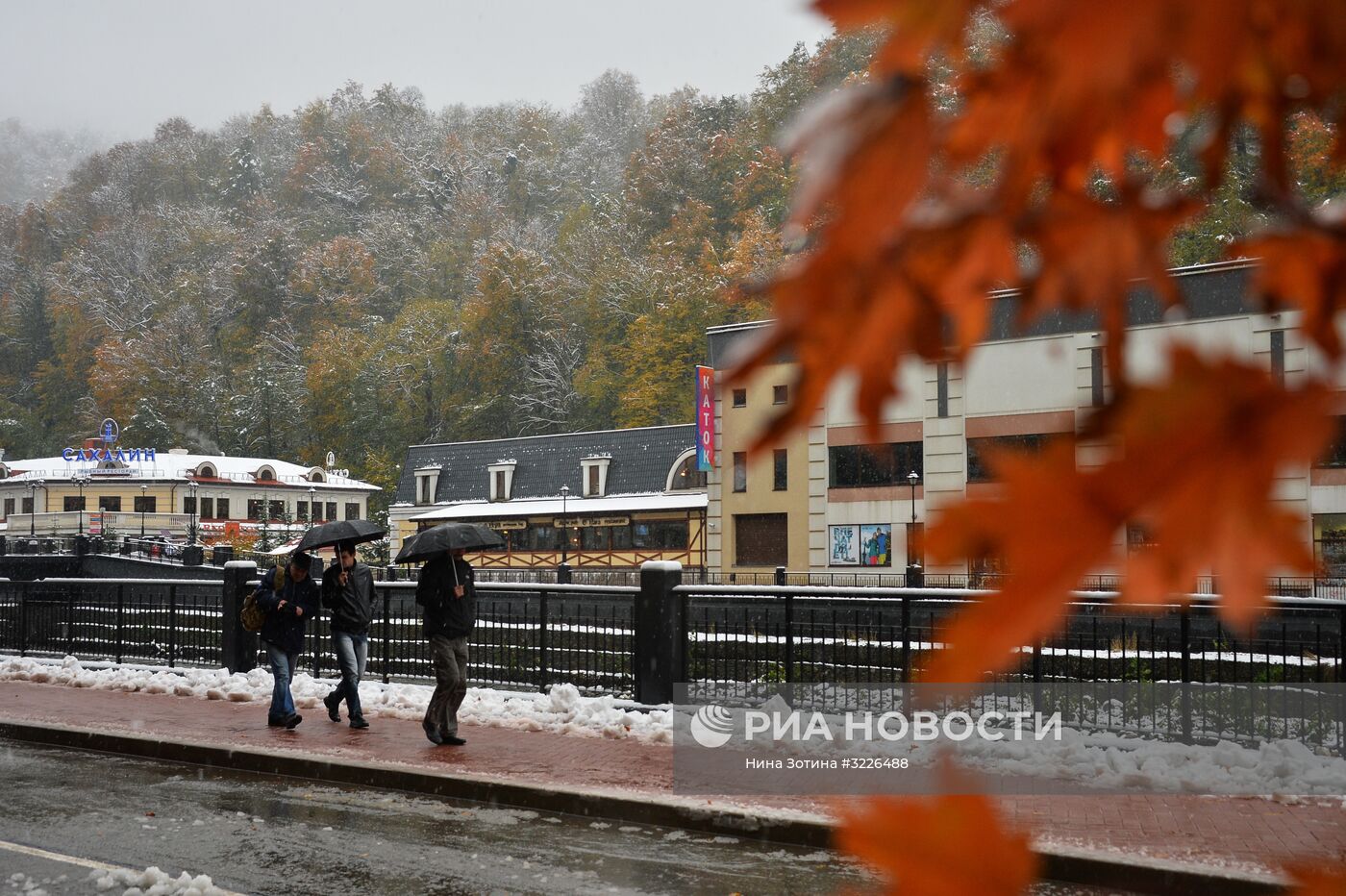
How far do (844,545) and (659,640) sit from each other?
28.1m

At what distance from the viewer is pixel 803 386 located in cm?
62

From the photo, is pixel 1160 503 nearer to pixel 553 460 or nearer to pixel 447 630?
pixel 447 630

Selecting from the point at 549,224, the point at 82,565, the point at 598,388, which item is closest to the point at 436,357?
the point at 598,388

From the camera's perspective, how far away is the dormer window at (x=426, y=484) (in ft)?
190

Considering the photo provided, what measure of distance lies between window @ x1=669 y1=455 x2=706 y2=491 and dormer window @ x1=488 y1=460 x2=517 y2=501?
28.2ft

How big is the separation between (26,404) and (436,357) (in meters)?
43.3

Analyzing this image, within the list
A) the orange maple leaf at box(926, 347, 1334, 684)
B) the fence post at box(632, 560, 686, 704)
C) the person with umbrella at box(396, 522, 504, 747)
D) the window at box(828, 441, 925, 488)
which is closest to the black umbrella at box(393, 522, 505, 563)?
the person with umbrella at box(396, 522, 504, 747)

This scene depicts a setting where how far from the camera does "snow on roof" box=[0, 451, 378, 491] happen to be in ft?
231

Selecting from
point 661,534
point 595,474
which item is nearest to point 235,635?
point 661,534

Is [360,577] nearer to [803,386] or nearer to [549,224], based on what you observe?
[803,386]

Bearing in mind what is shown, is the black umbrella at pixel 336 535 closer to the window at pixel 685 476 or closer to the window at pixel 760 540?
the window at pixel 760 540

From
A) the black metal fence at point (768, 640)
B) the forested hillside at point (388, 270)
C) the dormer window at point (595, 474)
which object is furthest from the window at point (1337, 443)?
the dormer window at point (595, 474)

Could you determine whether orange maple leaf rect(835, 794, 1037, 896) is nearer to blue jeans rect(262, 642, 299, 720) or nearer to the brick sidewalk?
the brick sidewalk

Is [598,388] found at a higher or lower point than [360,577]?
higher
